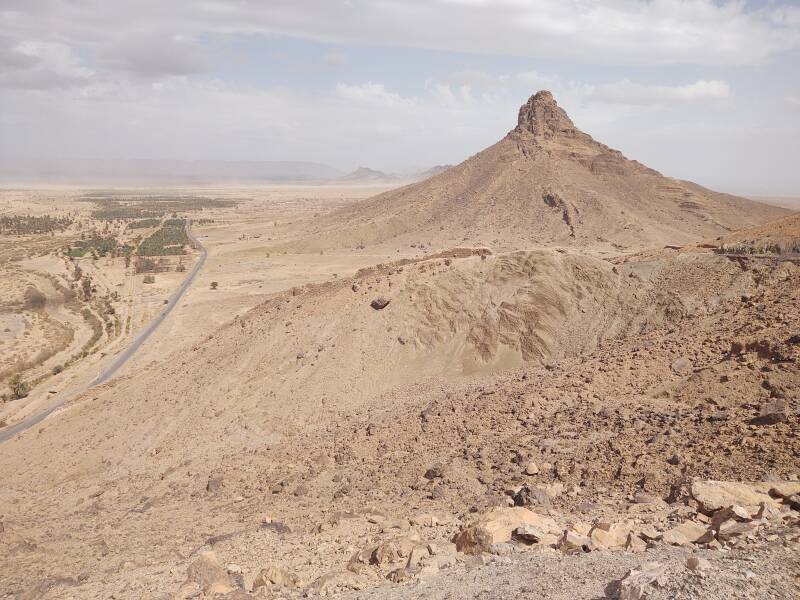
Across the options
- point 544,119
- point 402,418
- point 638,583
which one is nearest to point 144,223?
point 544,119

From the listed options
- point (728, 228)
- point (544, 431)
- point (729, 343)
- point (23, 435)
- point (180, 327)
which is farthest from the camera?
point (728, 228)

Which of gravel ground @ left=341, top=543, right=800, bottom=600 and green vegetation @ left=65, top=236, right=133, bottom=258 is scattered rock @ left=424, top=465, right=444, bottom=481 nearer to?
gravel ground @ left=341, top=543, right=800, bottom=600

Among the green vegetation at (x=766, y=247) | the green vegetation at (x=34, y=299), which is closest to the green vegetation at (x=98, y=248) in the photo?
the green vegetation at (x=34, y=299)

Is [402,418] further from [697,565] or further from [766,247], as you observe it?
[766,247]

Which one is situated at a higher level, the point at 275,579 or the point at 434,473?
the point at 434,473

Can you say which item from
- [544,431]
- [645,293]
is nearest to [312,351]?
[544,431]

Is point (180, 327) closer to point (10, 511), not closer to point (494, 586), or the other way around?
point (10, 511)
